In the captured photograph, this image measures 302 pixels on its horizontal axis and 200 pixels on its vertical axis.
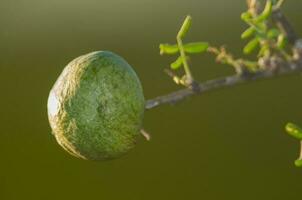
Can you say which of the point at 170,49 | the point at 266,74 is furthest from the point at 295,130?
the point at 170,49

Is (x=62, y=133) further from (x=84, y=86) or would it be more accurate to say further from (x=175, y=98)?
(x=175, y=98)

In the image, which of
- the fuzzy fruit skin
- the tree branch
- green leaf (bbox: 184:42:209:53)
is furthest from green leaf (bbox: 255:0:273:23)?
the fuzzy fruit skin

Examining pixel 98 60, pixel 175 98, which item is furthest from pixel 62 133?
pixel 175 98

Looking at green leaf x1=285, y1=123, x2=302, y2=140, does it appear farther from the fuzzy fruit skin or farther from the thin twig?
the fuzzy fruit skin

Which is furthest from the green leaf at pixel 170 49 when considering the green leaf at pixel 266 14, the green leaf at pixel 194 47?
the green leaf at pixel 266 14

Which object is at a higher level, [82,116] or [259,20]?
[259,20]

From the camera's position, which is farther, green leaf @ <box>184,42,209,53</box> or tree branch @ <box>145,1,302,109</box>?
green leaf @ <box>184,42,209,53</box>
